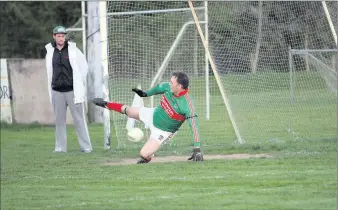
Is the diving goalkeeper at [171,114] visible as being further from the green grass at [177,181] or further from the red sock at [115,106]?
the red sock at [115,106]

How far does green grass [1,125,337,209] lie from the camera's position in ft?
33.6

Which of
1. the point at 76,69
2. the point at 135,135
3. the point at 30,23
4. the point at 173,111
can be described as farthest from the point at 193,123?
the point at 30,23

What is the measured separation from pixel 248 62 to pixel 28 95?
8.40 meters

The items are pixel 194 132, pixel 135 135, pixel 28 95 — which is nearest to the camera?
pixel 194 132

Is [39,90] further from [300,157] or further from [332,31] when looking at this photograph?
[300,157]

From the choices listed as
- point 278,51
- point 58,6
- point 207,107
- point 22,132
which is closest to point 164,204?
point 278,51

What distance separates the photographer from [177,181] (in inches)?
470

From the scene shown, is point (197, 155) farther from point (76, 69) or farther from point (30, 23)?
point (30, 23)

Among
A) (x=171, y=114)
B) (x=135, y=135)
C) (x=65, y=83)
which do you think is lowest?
(x=135, y=135)

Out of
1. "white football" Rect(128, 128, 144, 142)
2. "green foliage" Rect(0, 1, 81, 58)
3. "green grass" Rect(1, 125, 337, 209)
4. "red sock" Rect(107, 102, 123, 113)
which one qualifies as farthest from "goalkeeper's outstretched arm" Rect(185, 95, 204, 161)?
"green foliage" Rect(0, 1, 81, 58)

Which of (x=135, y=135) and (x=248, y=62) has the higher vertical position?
(x=248, y=62)

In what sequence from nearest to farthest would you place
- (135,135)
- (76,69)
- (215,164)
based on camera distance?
(215,164), (135,135), (76,69)

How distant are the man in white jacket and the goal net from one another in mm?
866

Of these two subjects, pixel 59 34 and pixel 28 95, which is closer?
pixel 59 34
